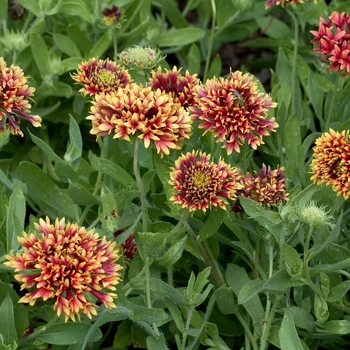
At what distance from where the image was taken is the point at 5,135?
245 cm

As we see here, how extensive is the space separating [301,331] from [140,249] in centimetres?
58

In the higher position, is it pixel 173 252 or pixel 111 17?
pixel 111 17

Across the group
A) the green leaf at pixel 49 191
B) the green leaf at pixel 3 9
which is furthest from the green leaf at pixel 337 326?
the green leaf at pixel 3 9

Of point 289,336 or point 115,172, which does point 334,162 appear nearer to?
point 289,336

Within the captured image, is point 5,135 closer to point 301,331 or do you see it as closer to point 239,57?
point 301,331

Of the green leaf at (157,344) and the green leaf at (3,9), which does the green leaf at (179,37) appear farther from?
the green leaf at (157,344)

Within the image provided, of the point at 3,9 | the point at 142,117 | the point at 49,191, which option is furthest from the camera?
the point at 3,9

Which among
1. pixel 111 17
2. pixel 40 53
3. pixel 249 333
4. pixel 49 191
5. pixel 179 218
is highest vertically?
pixel 111 17

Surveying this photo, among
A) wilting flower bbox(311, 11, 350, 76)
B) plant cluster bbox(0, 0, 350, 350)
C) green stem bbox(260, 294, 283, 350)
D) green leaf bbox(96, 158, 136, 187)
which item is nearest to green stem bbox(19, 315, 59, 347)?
plant cluster bbox(0, 0, 350, 350)

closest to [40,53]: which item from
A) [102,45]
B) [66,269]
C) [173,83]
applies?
[102,45]

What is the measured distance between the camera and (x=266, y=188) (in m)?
2.14

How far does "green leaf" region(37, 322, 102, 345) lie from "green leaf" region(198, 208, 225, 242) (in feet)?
1.45

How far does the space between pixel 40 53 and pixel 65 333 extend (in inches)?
52.4

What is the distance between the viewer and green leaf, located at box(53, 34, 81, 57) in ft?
10.3
